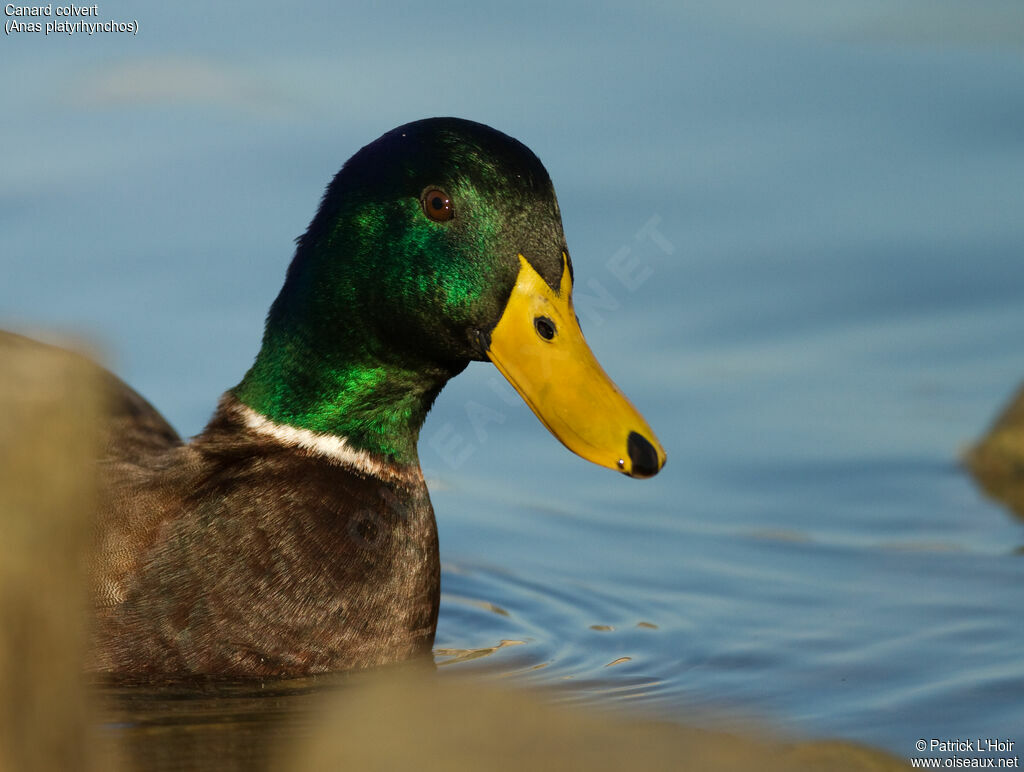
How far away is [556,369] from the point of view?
5.84 m

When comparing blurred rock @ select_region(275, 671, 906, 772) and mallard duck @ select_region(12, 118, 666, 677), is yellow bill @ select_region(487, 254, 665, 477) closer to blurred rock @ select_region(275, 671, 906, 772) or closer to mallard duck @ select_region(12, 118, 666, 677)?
mallard duck @ select_region(12, 118, 666, 677)

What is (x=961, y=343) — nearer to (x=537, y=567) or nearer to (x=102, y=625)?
(x=537, y=567)

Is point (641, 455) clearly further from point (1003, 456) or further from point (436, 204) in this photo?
point (1003, 456)

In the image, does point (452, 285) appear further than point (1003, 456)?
No

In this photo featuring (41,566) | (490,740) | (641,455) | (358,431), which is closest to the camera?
(41,566)

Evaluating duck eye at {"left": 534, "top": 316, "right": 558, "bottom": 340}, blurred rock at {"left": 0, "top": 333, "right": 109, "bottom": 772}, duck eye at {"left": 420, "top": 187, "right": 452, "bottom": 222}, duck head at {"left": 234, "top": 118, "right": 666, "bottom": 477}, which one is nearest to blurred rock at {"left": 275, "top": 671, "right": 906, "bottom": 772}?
blurred rock at {"left": 0, "top": 333, "right": 109, "bottom": 772}

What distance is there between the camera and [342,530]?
6.02 m

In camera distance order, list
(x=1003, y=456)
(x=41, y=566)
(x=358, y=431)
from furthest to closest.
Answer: (x=1003, y=456) < (x=358, y=431) < (x=41, y=566)

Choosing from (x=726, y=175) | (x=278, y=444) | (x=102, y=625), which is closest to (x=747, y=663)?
(x=278, y=444)

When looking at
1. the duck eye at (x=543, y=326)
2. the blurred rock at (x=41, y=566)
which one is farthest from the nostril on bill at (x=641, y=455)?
the blurred rock at (x=41, y=566)

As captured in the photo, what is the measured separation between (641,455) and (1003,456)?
2.84 meters

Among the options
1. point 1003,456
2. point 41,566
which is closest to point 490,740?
point 41,566

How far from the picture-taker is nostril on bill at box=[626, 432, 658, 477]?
569cm

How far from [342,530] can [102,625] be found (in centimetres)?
78
